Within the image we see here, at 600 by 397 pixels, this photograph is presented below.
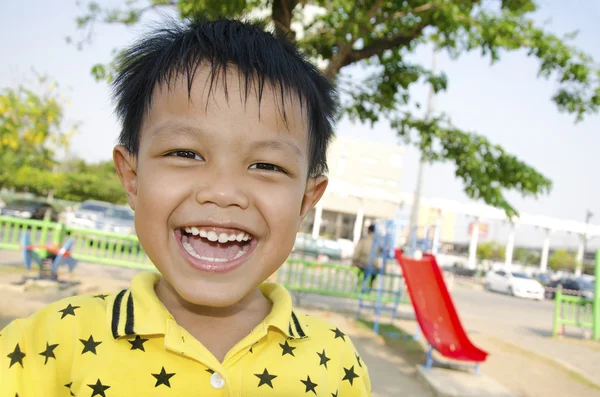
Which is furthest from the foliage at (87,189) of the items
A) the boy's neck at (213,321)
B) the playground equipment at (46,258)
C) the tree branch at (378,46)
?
the boy's neck at (213,321)

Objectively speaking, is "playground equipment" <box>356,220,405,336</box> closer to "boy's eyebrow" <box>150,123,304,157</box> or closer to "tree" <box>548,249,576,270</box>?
"boy's eyebrow" <box>150,123,304,157</box>

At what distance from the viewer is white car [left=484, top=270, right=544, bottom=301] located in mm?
20859

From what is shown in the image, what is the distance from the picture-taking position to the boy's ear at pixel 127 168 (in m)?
1.26

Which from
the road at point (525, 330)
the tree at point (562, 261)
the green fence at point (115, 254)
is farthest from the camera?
the tree at point (562, 261)

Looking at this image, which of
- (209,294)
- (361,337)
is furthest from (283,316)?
(361,337)

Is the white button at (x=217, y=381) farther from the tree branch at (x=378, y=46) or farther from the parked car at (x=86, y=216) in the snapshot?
the parked car at (x=86, y=216)

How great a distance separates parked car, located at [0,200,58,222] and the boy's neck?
18.7 metres

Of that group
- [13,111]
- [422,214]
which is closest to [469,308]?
[13,111]

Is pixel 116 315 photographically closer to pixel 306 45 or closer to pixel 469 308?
pixel 306 45

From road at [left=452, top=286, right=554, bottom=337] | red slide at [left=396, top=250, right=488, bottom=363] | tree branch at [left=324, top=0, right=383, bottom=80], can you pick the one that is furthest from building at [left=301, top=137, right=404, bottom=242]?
tree branch at [left=324, top=0, right=383, bottom=80]

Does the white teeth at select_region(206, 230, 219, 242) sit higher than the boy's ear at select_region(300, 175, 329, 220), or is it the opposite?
the boy's ear at select_region(300, 175, 329, 220)

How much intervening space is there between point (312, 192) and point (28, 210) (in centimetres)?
1984

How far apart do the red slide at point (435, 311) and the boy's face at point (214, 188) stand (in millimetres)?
5092

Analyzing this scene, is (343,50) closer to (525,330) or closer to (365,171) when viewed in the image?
(525,330)
